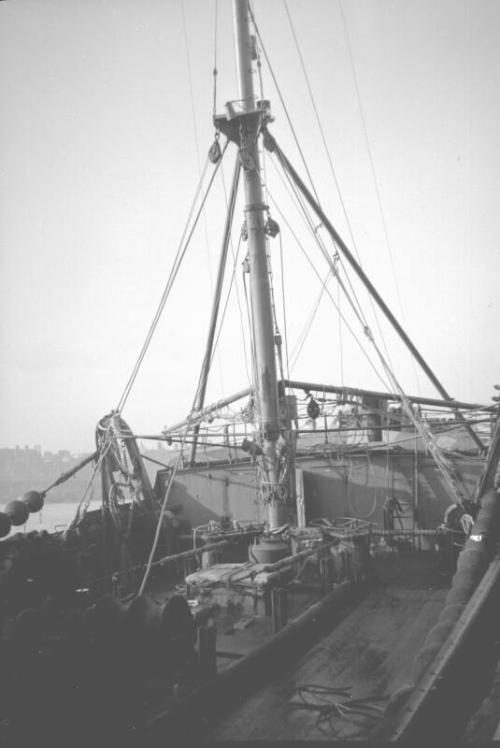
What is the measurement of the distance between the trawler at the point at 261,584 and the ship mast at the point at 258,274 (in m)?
0.04

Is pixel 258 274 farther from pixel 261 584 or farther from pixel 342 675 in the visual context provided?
pixel 342 675

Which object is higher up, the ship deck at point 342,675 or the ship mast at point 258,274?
the ship mast at point 258,274

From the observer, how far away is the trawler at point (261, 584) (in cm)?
352

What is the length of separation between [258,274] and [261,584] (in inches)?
216

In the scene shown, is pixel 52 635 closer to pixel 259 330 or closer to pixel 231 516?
pixel 259 330

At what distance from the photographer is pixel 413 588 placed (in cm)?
849

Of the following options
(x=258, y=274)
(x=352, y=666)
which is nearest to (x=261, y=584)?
Answer: (x=352, y=666)

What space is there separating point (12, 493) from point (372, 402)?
76924 mm

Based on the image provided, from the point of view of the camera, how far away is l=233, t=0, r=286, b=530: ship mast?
919 cm

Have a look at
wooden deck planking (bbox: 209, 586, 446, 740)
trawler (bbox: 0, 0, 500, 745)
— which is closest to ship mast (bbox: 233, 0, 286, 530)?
trawler (bbox: 0, 0, 500, 745)

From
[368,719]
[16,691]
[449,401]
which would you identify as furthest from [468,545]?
[449,401]

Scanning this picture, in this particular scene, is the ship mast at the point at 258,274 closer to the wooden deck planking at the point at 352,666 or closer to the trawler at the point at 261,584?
the trawler at the point at 261,584

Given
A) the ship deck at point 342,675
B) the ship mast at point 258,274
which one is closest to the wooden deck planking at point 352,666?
the ship deck at point 342,675

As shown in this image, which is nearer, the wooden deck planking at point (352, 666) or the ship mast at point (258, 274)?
the wooden deck planking at point (352, 666)
